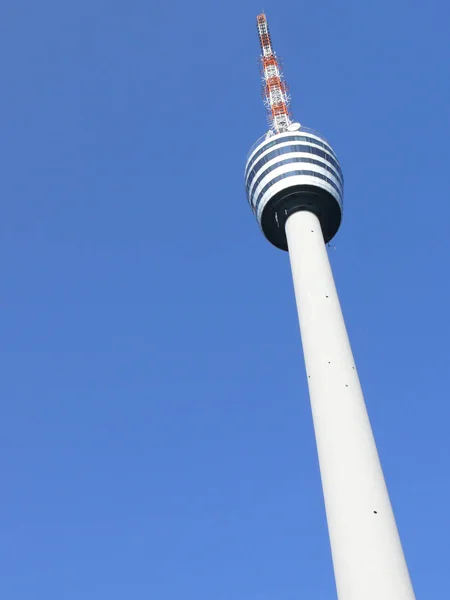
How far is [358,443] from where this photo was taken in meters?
45.4

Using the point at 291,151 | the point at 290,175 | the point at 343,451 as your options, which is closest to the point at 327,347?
the point at 343,451

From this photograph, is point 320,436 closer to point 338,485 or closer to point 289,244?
point 338,485

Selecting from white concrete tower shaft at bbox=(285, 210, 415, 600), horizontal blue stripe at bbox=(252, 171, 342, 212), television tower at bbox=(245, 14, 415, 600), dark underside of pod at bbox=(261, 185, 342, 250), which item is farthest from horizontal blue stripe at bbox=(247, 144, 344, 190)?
white concrete tower shaft at bbox=(285, 210, 415, 600)

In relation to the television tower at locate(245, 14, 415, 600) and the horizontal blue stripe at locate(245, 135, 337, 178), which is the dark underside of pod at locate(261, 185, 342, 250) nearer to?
the television tower at locate(245, 14, 415, 600)

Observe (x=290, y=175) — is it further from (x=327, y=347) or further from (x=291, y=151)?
(x=327, y=347)

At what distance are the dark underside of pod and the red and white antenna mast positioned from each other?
385 inches

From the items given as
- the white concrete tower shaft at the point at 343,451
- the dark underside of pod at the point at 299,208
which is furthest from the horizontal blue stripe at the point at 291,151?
the white concrete tower shaft at the point at 343,451

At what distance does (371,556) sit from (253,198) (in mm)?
36804

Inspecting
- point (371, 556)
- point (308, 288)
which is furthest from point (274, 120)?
point (371, 556)

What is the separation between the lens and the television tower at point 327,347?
132 feet

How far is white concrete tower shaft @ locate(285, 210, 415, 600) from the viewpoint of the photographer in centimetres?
3950

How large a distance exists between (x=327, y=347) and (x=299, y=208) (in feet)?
56.5

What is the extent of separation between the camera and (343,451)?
1778 inches

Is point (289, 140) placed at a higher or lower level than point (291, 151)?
higher
